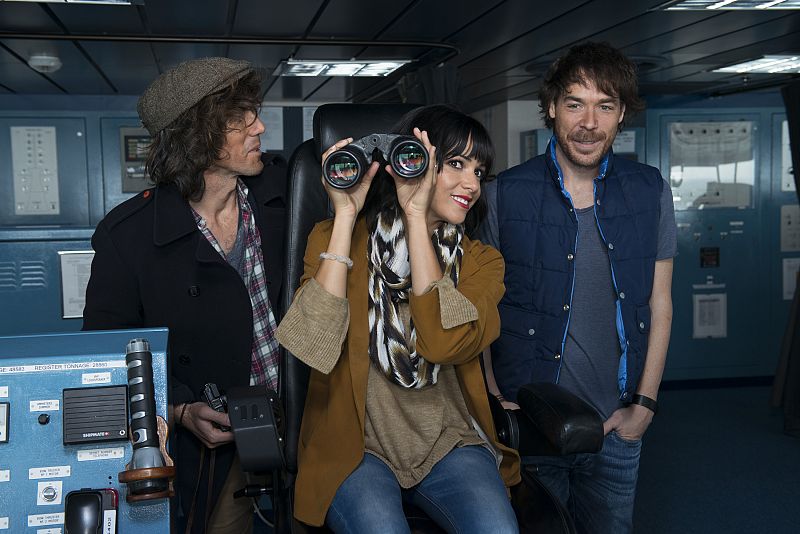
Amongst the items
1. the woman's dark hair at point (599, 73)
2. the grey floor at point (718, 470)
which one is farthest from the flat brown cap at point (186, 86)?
the grey floor at point (718, 470)

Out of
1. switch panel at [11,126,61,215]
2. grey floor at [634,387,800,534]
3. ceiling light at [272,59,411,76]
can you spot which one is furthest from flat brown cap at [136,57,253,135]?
ceiling light at [272,59,411,76]

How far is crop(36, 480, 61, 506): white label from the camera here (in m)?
1.01

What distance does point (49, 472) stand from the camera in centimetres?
102

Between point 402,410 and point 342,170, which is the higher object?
point 342,170

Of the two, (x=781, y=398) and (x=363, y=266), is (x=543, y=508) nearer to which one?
(x=363, y=266)

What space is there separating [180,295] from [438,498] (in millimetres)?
731

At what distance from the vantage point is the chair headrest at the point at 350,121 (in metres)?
1.81

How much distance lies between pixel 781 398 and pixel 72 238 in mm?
4208

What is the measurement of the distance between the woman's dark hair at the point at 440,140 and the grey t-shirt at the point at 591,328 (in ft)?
0.91

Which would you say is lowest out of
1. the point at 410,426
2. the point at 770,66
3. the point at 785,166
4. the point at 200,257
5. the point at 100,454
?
the point at 410,426

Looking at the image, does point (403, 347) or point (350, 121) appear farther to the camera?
point (350, 121)

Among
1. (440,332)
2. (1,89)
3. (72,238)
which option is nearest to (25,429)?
(440,332)

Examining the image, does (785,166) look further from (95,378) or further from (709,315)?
(95,378)

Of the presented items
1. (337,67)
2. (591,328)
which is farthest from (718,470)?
(337,67)
